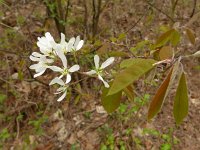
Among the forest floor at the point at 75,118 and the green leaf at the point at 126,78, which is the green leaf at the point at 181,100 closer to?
the green leaf at the point at 126,78

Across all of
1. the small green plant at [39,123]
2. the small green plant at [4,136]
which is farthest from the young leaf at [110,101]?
the small green plant at [4,136]

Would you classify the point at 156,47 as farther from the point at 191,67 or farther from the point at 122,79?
the point at 191,67

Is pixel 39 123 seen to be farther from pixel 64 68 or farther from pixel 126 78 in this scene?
pixel 126 78

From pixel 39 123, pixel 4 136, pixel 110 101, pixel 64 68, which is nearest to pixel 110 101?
pixel 110 101

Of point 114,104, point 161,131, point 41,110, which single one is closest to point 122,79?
point 114,104

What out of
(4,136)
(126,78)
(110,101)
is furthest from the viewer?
(4,136)

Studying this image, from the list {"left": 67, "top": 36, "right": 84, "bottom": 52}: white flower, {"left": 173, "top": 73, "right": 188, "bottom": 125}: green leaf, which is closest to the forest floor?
{"left": 67, "top": 36, "right": 84, "bottom": 52}: white flower

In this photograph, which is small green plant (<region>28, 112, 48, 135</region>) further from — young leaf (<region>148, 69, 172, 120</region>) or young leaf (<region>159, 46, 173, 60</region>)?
young leaf (<region>148, 69, 172, 120</region>)

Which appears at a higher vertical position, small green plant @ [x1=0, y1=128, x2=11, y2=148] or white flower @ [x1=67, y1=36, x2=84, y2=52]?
white flower @ [x1=67, y1=36, x2=84, y2=52]
